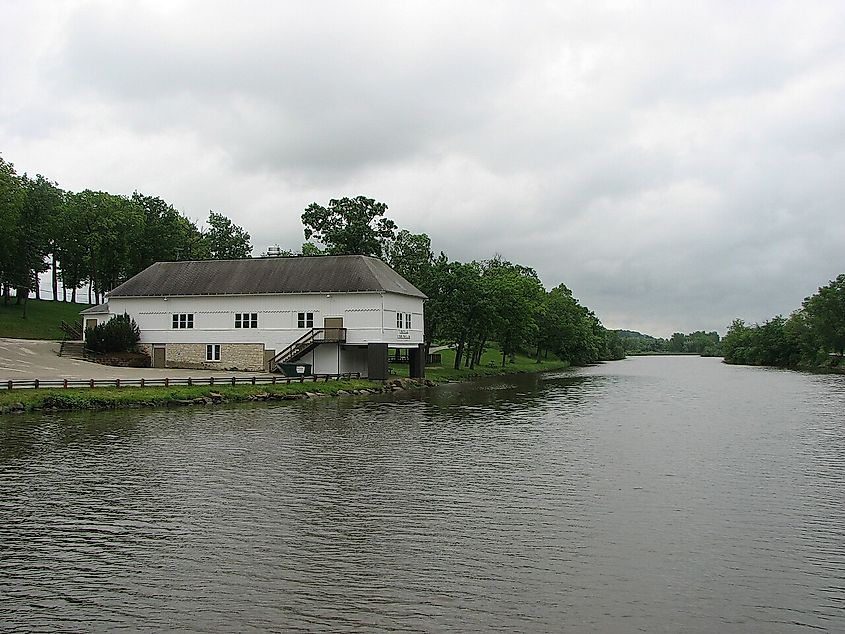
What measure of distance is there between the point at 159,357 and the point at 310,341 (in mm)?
12489

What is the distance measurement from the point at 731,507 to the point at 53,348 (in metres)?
51.3

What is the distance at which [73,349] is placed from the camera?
55250 mm

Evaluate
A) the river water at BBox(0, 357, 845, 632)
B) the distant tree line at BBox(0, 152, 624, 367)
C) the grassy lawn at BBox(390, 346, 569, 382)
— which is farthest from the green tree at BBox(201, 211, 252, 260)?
the river water at BBox(0, 357, 845, 632)

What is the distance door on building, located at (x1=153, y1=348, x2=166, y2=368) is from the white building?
71 mm

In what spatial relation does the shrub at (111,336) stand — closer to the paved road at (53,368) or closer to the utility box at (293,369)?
the paved road at (53,368)

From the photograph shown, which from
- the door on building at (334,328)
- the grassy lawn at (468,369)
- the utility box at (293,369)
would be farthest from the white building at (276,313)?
the grassy lawn at (468,369)

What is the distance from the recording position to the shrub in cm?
5297

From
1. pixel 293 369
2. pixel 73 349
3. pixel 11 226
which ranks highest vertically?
pixel 11 226

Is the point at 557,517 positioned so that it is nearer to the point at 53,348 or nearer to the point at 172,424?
the point at 172,424

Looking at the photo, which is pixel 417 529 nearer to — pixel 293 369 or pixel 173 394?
pixel 173 394

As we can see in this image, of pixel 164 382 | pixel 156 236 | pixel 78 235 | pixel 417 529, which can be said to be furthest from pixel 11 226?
pixel 417 529

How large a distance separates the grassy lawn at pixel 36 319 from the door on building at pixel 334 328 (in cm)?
2424

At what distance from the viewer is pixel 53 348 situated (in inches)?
2188

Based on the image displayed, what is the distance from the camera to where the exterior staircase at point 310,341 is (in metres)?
49.8
